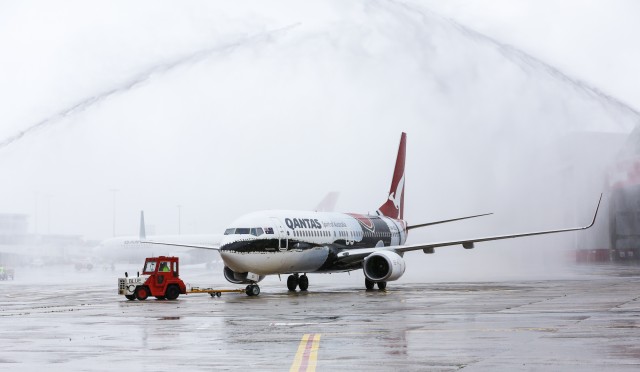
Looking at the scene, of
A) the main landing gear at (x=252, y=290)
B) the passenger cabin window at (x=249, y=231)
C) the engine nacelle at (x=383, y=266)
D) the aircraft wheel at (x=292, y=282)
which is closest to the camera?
the main landing gear at (x=252, y=290)

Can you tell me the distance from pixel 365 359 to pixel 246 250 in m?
23.6

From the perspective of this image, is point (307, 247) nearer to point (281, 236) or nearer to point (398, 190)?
point (281, 236)

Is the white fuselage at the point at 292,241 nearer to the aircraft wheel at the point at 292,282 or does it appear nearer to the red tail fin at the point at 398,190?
the aircraft wheel at the point at 292,282

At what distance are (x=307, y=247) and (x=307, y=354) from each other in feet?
84.6

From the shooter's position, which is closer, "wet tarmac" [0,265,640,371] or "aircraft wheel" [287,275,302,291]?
"wet tarmac" [0,265,640,371]

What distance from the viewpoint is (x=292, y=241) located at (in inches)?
1586

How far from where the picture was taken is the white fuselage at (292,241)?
38.4 meters

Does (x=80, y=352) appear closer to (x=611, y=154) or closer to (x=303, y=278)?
(x=303, y=278)

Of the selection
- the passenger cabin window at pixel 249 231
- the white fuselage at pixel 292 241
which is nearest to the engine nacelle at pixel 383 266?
the white fuselage at pixel 292 241

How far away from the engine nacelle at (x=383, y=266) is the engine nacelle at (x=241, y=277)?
4987 millimetres

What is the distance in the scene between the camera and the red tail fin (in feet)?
176

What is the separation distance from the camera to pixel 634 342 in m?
16.4

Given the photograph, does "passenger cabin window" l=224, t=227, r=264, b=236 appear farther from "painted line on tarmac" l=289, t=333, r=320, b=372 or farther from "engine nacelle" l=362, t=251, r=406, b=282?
"painted line on tarmac" l=289, t=333, r=320, b=372

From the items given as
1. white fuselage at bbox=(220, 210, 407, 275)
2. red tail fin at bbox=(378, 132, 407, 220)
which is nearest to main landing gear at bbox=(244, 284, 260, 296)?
white fuselage at bbox=(220, 210, 407, 275)
